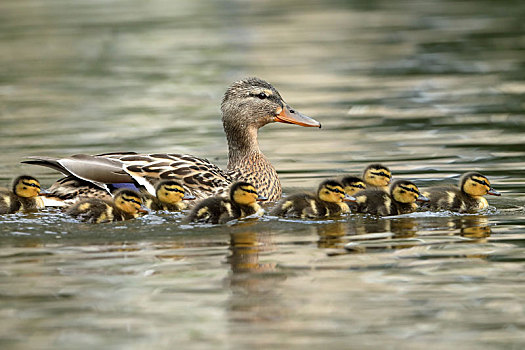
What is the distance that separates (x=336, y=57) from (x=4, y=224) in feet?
39.3

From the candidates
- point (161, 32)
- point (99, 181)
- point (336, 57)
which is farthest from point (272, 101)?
point (161, 32)

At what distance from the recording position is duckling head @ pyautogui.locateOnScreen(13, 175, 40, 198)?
24.3 feet

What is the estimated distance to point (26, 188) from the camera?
741 centimetres

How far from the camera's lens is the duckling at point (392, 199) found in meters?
7.20

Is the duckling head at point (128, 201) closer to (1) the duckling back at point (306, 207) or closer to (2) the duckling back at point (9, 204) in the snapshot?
(2) the duckling back at point (9, 204)

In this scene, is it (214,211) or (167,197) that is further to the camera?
(167,197)

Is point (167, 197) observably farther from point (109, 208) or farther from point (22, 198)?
point (22, 198)

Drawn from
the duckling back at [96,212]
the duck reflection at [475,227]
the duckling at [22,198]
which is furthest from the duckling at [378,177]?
the duckling at [22,198]

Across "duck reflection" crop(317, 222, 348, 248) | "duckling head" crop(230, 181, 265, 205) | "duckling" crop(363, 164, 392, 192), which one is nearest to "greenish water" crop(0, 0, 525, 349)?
"duck reflection" crop(317, 222, 348, 248)

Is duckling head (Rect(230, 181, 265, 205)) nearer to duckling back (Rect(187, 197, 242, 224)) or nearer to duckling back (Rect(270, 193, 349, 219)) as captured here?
duckling back (Rect(187, 197, 242, 224))

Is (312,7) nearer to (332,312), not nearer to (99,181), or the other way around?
(99,181)

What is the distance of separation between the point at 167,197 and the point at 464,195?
1992 millimetres

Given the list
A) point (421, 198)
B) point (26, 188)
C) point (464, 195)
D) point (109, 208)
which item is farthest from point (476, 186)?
point (26, 188)

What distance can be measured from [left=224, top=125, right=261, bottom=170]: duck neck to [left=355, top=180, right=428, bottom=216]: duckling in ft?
4.48
